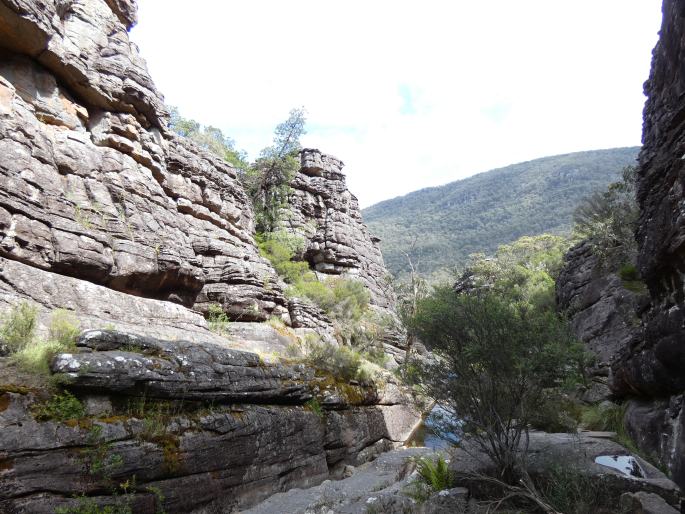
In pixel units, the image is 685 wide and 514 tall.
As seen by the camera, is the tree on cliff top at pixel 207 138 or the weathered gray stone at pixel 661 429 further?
the tree on cliff top at pixel 207 138

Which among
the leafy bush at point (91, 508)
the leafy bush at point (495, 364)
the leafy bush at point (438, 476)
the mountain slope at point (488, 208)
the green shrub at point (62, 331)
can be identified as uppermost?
the mountain slope at point (488, 208)

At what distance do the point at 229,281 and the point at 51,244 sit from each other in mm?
7968

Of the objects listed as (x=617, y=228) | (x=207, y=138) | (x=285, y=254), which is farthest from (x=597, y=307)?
(x=207, y=138)

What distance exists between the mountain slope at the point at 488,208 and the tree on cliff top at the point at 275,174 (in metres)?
34.0

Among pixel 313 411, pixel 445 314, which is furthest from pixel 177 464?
pixel 445 314

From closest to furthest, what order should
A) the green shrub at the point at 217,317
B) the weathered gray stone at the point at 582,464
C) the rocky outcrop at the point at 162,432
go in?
the rocky outcrop at the point at 162,432, the weathered gray stone at the point at 582,464, the green shrub at the point at 217,317

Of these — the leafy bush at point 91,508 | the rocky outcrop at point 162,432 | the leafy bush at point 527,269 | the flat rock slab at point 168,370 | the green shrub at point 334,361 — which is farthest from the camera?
the leafy bush at point 527,269

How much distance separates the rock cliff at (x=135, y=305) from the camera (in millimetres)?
7637

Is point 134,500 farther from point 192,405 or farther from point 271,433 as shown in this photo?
point 271,433

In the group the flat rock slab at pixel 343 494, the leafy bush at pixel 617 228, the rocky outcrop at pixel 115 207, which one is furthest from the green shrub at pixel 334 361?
the leafy bush at pixel 617 228

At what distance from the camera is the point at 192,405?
958 centimetres

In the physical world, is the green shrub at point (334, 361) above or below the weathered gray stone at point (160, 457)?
above

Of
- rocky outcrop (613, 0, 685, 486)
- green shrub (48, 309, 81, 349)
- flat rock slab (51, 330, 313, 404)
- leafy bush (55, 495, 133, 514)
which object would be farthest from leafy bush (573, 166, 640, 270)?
green shrub (48, 309, 81, 349)

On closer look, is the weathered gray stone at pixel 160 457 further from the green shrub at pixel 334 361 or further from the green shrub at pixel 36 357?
the green shrub at pixel 334 361
